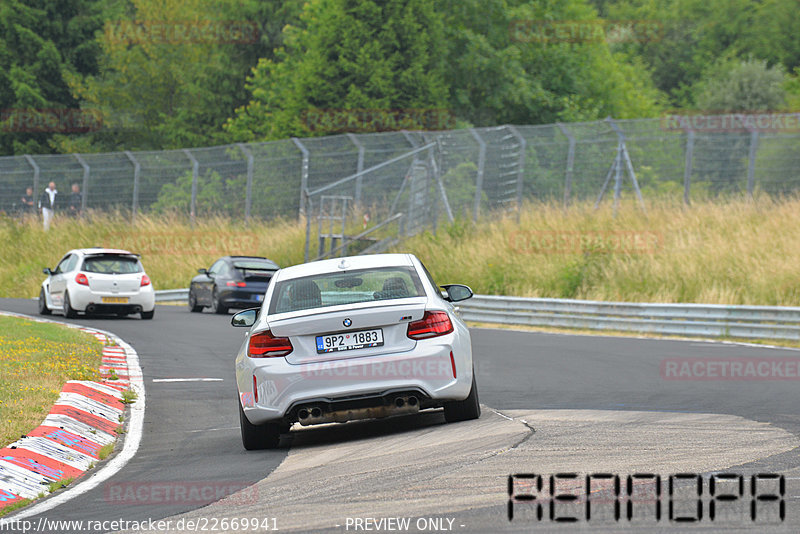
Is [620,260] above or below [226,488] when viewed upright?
below

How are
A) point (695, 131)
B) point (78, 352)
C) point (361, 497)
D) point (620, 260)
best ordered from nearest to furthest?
point (361, 497)
point (78, 352)
point (620, 260)
point (695, 131)

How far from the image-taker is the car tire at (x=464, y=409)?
31.9 feet

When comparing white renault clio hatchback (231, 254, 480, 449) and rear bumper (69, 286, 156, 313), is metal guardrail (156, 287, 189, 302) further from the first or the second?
white renault clio hatchback (231, 254, 480, 449)

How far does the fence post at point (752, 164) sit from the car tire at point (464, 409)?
17.8 m

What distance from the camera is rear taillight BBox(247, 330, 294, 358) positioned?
9.25 metres

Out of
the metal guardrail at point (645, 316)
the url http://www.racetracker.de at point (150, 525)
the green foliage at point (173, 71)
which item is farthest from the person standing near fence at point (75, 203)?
the url http://www.racetracker.de at point (150, 525)

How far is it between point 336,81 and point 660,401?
38713mm

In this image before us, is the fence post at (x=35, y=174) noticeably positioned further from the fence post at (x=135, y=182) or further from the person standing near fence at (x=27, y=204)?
the fence post at (x=135, y=182)

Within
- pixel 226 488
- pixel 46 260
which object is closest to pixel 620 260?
pixel 226 488

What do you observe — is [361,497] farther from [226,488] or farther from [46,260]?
[46,260]

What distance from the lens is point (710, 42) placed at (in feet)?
260

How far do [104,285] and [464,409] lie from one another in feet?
53.7

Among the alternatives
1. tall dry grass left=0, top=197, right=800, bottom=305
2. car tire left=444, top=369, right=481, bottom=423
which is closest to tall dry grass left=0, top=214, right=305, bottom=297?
tall dry grass left=0, top=197, right=800, bottom=305

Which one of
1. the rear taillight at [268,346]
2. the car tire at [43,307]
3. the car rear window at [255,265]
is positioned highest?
the rear taillight at [268,346]
